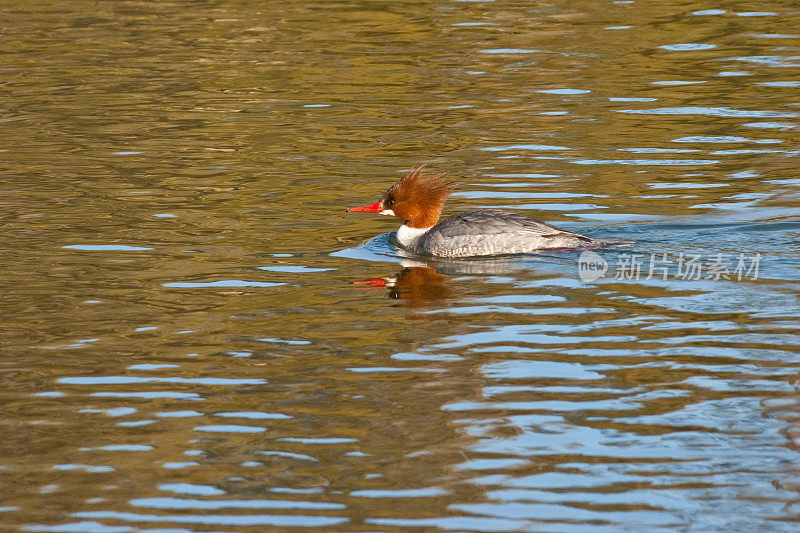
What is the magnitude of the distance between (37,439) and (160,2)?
17793mm

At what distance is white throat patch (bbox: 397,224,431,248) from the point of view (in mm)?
10938

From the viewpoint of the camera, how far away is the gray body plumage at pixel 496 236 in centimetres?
1004

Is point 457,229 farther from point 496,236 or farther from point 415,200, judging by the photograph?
point 415,200

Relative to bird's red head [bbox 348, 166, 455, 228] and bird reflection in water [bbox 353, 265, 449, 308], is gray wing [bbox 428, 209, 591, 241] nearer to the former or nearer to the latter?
bird reflection in water [bbox 353, 265, 449, 308]

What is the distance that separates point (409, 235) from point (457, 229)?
0.77 meters

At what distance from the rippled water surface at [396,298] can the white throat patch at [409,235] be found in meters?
0.30

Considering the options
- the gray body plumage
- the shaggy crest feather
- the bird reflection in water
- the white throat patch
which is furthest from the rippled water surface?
the shaggy crest feather

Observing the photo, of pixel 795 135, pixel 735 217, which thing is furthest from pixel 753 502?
pixel 795 135

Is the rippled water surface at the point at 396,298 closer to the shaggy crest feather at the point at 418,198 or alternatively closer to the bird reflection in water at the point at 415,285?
the bird reflection in water at the point at 415,285

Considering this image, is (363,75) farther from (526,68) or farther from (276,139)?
(276,139)

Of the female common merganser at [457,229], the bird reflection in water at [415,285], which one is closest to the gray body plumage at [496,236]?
the female common merganser at [457,229]

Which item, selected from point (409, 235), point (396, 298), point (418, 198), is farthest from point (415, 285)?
point (418, 198)

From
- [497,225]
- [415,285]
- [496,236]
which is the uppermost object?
[497,225]

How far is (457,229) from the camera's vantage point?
10.4m
